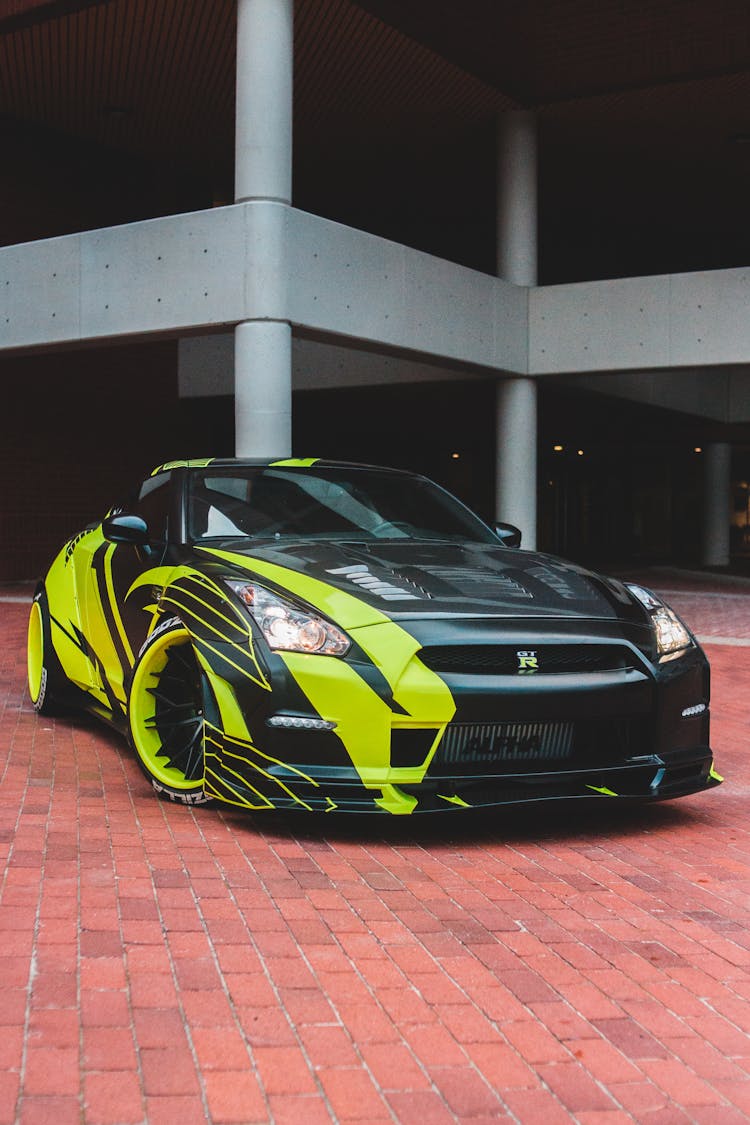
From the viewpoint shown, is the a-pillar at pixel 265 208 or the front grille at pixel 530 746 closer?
the front grille at pixel 530 746

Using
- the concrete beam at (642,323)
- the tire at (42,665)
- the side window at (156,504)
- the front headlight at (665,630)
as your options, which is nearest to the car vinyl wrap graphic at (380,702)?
the front headlight at (665,630)

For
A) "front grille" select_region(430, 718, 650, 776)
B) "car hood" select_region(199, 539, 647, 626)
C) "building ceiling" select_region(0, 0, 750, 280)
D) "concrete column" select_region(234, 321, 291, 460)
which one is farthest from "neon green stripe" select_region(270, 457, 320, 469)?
"building ceiling" select_region(0, 0, 750, 280)

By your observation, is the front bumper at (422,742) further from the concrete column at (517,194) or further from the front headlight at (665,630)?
the concrete column at (517,194)

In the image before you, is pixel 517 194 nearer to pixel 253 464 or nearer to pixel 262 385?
pixel 262 385

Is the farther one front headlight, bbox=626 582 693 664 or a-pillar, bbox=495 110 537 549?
a-pillar, bbox=495 110 537 549

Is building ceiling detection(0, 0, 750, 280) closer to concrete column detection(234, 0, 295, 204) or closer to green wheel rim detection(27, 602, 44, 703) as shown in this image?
concrete column detection(234, 0, 295, 204)

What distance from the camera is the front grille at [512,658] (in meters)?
4.30

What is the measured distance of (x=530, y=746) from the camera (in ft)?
14.3

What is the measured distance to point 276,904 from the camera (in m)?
3.64

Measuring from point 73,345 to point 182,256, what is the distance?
2337 millimetres

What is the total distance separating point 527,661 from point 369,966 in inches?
59.1

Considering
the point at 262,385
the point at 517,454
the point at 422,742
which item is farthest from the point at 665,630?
the point at 517,454

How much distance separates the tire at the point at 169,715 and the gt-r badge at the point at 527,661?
47.4 inches

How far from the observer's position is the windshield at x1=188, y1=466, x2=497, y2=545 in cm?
549
